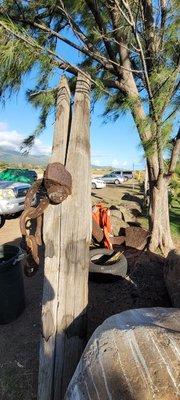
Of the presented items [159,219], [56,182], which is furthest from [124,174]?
[56,182]

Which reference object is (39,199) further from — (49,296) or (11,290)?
(11,290)

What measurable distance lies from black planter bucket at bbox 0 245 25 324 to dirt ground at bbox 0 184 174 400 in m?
0.12

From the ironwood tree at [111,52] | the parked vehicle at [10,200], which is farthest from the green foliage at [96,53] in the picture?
the parked vehicle at [10,200]

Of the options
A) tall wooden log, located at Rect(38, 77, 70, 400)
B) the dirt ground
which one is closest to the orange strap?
the dirt ground

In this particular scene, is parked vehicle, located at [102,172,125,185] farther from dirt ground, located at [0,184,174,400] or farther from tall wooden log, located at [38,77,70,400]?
tall wooden log, located at [38,77,70,400]

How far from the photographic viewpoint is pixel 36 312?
452cm

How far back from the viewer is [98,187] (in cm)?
2875

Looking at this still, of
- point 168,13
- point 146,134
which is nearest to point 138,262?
point 146,134

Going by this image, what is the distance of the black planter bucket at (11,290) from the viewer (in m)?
4.17

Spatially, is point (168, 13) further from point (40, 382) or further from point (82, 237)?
point (40, 382)

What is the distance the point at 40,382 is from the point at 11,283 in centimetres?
203

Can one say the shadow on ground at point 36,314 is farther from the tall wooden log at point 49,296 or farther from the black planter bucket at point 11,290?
the tall wooden log at point 49,296

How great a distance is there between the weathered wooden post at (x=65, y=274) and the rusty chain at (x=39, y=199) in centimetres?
22

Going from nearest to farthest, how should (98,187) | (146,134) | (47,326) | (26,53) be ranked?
1. (47,326)
2. (26,53)
3. (146,134)
4. (98,187)
